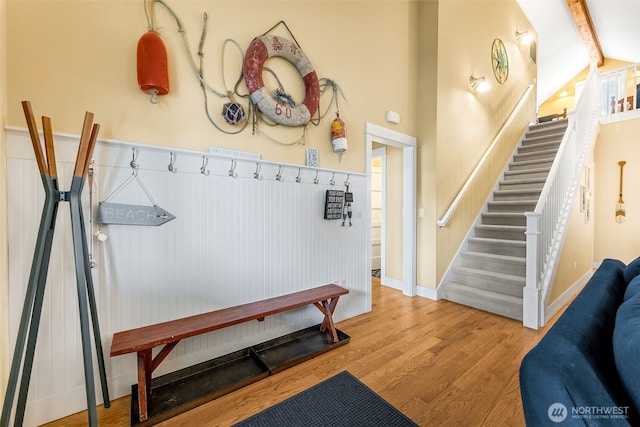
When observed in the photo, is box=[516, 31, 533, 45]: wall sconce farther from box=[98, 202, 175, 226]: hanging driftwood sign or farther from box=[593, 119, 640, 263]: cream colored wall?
box=[98, 202, 175, 226]: hanging driftwood sign

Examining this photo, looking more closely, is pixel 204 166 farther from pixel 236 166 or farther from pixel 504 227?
pixel 504 227

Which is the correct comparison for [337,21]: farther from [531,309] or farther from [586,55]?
[586,55]

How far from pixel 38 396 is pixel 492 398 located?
2570 mm

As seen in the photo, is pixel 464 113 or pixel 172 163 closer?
pixel 172 163

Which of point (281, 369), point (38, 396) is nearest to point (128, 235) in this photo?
point (38, 396)

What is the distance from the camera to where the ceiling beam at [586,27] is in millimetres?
5265

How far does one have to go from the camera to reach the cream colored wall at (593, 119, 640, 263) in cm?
467

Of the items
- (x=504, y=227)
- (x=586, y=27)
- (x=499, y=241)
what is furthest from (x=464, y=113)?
(x=586, y=27)

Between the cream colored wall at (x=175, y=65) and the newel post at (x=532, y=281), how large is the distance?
1.72 meters

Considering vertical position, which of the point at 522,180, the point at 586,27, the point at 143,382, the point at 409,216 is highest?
the point at 586,27

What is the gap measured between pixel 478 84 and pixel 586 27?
15.2ft

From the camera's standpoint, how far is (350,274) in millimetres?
2807

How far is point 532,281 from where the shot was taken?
259 centimetres

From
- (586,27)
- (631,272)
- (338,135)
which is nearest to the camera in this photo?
(631,272)
